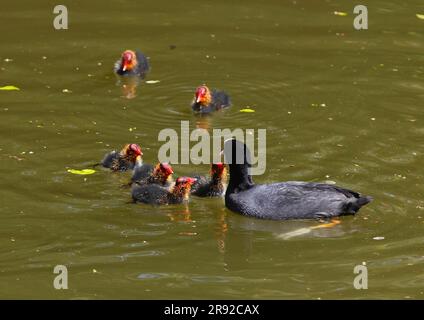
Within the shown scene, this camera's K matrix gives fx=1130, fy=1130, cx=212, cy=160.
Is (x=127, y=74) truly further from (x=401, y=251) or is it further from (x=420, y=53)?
(x=401, y=251)

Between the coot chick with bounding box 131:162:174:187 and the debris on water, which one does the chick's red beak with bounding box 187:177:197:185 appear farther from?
the debris on water

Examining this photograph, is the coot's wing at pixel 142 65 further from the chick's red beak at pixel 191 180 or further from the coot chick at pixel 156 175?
the chick's red beak at pixel 191 180

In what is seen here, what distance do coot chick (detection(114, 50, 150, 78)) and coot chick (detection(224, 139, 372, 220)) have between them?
139 inches

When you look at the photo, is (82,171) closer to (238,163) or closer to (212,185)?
(212,185)

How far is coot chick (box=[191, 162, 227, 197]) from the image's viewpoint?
1027cm

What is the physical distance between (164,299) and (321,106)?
15.8 feet

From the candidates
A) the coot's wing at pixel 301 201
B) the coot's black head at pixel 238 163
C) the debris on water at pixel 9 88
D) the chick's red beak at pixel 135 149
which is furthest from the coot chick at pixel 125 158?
the debris on water at pixel 9 88

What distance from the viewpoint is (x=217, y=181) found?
10.3 m

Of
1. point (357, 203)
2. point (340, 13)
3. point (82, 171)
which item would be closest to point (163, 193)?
point (82, 171)

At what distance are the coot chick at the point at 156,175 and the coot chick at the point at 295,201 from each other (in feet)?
2.14

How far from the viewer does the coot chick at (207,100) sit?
12.1 meters

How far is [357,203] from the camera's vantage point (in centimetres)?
949

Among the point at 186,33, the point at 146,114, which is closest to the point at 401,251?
the point at 146,114

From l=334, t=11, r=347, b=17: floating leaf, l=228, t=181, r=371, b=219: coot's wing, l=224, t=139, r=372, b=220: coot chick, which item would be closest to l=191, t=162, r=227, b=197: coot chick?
l=224, t=139, r=372, b=220: coot chick
